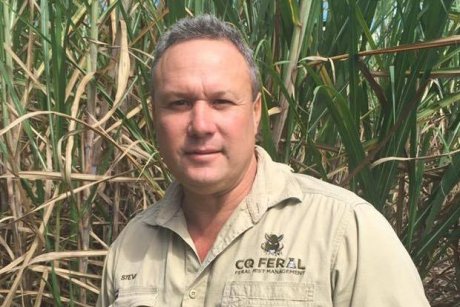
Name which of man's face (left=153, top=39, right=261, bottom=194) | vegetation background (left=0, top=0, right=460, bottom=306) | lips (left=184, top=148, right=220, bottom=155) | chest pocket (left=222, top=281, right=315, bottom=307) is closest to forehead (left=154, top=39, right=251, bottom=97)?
man's face (left=153, top=39, right=261, bottom=194)

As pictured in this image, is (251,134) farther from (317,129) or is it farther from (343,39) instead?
(317,129)

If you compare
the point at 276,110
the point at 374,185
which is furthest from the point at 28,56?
the point at 374,185

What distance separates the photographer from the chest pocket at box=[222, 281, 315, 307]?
52.7 inches

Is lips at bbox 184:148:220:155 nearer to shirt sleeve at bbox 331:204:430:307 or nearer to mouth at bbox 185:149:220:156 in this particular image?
mouth at bbox 185:149:220:156

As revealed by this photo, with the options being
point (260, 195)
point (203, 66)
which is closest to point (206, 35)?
point (203, 66)

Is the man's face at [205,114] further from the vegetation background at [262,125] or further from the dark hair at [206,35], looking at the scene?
the vegetation background at [262,125]

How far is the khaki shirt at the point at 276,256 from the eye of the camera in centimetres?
131

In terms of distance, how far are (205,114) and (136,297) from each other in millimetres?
396

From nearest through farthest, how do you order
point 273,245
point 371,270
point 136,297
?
1. point 371,270
2. point 273,245
3. point 136,297

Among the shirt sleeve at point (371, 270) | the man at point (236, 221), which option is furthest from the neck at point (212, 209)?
the shirt sleeve at point (371, 270)

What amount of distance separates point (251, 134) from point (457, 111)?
2.41ft

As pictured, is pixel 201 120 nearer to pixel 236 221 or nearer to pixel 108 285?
pixel 236 221

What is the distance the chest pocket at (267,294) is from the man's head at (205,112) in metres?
0.19

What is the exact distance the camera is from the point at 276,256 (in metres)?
1.39
